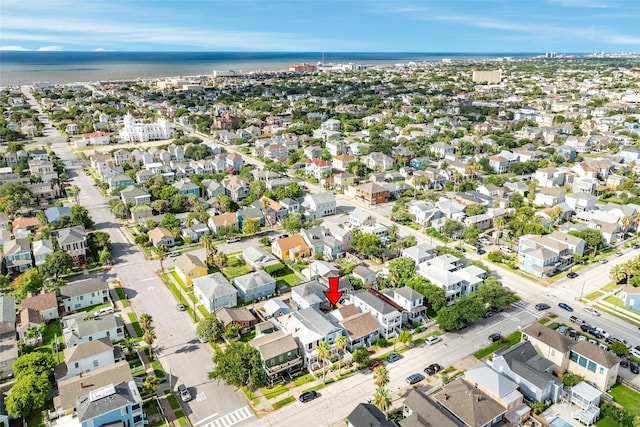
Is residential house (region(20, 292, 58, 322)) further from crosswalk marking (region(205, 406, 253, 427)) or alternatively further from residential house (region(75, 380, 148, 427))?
crosswalk marking (region(205, 406, 253, 427))

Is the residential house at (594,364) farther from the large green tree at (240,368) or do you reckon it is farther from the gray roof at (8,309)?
the gray roof at (8,309)

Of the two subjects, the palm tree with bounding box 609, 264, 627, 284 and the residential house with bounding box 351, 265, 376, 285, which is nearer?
the residential house with bounding box 351, 265, 376, 285

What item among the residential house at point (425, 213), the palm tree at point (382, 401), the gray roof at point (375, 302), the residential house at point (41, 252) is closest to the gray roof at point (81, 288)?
the residential house at point (41, 252)

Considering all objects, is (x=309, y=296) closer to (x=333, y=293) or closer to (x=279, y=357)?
(x=333, y=293)

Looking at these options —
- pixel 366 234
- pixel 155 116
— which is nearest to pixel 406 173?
pixel 366 234

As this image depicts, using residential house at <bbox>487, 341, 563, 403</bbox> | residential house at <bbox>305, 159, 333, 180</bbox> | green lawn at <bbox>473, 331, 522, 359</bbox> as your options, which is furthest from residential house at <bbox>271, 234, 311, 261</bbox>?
residential house at <bbox>305, 159, 333, 180</bbox>
